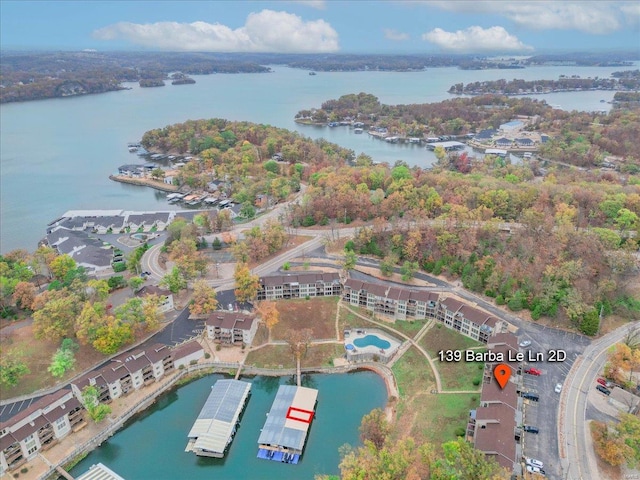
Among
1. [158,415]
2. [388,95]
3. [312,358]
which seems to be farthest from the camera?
[388,95]

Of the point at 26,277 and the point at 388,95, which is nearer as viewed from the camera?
the point at 26,277

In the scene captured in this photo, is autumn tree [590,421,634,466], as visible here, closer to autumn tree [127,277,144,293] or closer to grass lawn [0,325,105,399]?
grass lawn [0,325,105,399]

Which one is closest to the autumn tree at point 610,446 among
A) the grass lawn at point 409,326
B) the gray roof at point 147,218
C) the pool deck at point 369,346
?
the pool deck at point 369,346

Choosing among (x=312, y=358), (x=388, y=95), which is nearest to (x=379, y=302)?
(x=312, y=358)

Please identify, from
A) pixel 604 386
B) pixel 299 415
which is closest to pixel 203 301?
pixel 299 415

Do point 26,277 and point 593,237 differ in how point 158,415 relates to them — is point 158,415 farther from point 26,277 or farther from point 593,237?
point 593,237

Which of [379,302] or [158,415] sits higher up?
[379,302]

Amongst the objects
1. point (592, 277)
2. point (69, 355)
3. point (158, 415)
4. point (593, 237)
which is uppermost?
point (593, 237)

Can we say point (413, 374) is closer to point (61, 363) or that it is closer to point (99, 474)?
point (99, 474)
